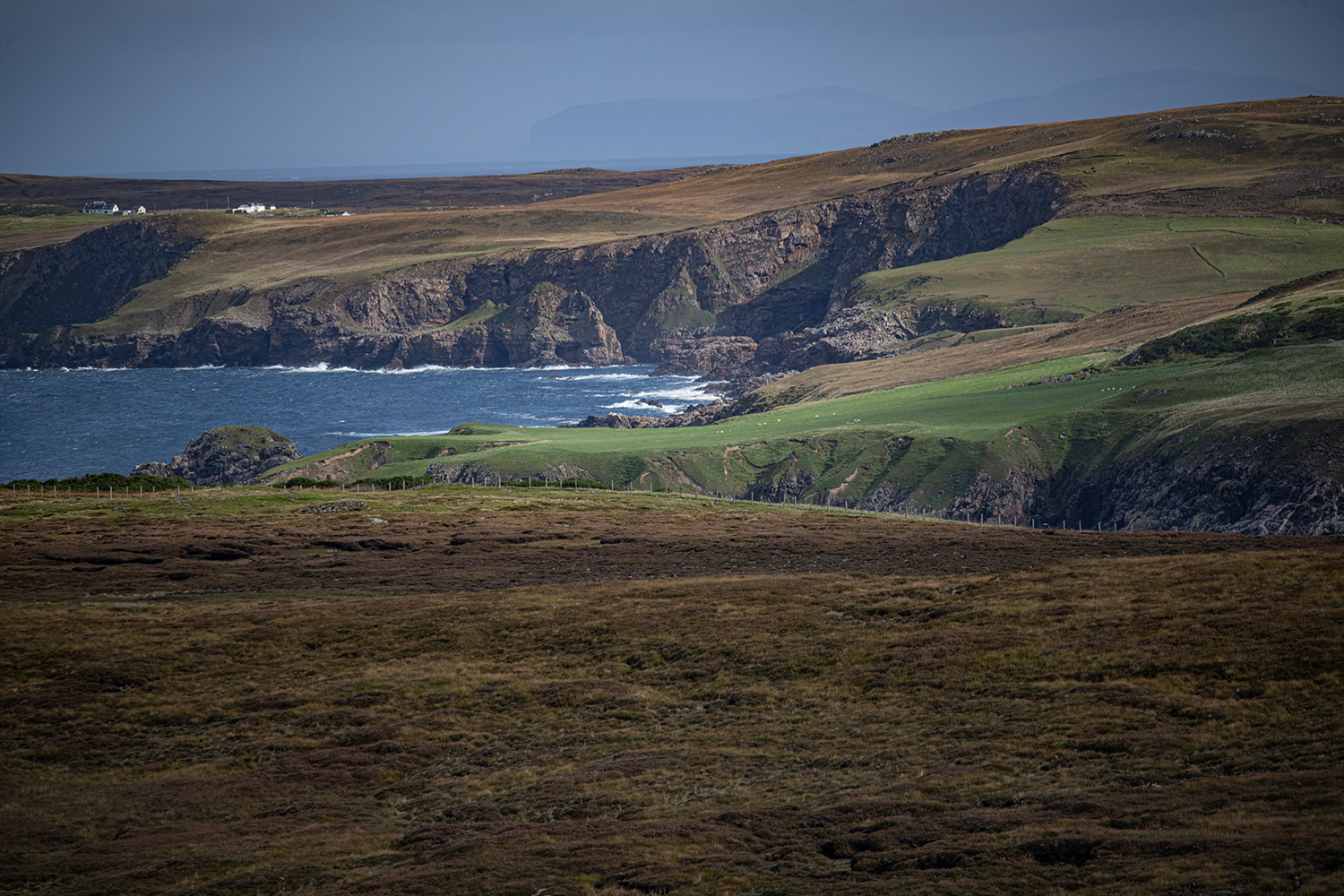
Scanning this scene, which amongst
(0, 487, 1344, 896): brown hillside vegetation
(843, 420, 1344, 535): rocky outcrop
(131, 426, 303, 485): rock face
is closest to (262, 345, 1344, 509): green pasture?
(843, 420, 1344, 535): rocky outcrop

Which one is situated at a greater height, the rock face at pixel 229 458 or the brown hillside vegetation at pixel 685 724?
the brown hillside vegetation at pixel 685 724

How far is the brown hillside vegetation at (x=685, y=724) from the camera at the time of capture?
23656mm

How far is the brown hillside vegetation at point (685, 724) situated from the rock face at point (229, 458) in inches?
3296

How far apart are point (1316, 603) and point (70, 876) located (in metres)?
38.0

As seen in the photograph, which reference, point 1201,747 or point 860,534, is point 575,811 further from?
point 860,534

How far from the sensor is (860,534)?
7050 cm

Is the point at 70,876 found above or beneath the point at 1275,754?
beneath

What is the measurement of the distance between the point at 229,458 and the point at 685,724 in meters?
125

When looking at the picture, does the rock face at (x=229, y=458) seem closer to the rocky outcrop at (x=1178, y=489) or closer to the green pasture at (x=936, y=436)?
the green pasture at (x=936, y=436)

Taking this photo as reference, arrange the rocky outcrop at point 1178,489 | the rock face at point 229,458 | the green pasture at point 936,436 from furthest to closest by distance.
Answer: the rock face at point 229,458, the green pasture at point 936,436, the rocky outcrop at point 1178,489

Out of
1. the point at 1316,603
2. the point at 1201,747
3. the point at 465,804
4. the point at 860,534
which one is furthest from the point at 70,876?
the point at 860,534

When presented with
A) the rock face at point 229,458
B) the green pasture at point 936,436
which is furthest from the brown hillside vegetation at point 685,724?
the rock face at point 229,458

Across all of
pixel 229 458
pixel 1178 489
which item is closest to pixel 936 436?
pixel 1178 489

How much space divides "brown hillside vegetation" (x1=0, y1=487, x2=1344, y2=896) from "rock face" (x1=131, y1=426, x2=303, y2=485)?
3296 inches
